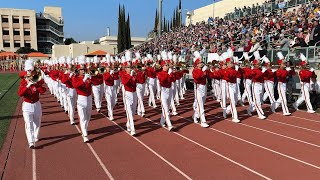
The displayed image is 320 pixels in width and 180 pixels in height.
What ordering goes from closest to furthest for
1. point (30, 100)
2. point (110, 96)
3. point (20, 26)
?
point (30, 100), point (110, 96), point (20, 26)

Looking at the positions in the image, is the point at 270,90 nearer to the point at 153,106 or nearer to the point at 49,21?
the point at 153,106

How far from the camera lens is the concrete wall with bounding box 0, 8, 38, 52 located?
71.6m

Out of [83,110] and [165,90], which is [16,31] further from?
[83,110]

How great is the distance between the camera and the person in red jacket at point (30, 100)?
303 inches

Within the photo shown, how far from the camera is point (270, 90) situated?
12.1 metres

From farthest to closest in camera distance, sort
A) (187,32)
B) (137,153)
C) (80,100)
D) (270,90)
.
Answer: (187,32), (270,90), (80,100), (137,153)

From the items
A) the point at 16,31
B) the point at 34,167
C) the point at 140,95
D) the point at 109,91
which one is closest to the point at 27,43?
the point at 16,31

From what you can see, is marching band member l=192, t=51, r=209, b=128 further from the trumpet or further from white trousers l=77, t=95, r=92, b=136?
the trumpet

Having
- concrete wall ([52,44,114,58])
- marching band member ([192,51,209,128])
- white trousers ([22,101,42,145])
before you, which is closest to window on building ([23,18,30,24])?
concrete wall ([52,44,114,58])

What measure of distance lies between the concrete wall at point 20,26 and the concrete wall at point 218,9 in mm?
35944

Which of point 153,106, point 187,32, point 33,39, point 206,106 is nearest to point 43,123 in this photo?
point 153,106

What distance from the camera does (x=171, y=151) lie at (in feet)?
25.1

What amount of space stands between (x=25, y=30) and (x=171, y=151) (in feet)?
239

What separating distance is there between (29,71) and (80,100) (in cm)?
142
